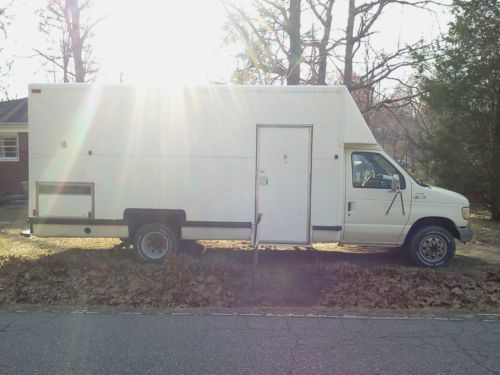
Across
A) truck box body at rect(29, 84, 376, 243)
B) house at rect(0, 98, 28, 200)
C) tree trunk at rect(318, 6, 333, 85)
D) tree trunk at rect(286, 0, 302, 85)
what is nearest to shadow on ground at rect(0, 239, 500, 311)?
truck box body at rect(29, 84, 376, 243)

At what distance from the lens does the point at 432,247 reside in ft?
26.1

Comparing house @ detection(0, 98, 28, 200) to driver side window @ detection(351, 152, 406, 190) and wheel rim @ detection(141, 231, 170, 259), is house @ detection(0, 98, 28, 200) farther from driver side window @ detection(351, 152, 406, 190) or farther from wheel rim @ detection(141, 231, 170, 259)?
driver side window @ detection(351, 152, 406, 190)

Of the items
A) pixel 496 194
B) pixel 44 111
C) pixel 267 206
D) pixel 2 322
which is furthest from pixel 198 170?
pixel 496 194

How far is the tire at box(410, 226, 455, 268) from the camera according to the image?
7902mm

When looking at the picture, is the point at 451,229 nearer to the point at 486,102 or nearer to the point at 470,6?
the point at 486,102

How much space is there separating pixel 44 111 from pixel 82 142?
0.83 metres

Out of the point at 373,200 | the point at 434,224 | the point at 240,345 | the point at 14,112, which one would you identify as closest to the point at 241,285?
the point at 240,345

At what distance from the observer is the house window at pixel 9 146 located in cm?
2044

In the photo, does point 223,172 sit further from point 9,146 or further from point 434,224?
point 9,146

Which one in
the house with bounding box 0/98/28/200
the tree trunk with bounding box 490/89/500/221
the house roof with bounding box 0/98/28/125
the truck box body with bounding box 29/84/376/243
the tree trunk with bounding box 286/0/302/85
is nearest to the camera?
the truck box body with bounding box 29/84/376/243

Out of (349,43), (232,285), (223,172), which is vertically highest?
(349,43)

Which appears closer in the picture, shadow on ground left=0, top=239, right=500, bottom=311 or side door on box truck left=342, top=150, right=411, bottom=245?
shadow on ground left=0, top=239, right=500, bottom=311

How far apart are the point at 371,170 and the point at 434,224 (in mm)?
1413

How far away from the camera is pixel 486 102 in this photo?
45.6ft
